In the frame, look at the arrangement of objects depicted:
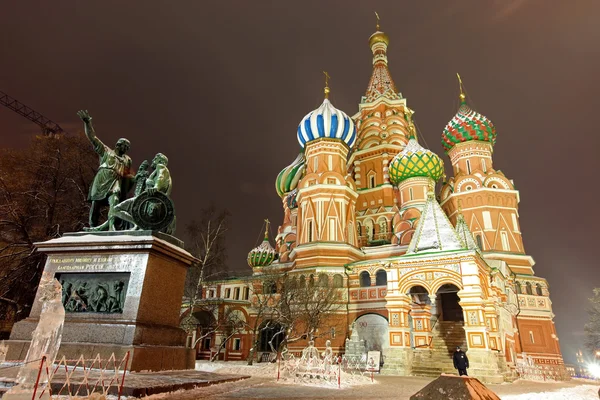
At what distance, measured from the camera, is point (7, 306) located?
1351 cm

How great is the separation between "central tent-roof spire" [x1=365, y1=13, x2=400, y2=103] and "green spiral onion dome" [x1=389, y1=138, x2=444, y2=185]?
37.4ft

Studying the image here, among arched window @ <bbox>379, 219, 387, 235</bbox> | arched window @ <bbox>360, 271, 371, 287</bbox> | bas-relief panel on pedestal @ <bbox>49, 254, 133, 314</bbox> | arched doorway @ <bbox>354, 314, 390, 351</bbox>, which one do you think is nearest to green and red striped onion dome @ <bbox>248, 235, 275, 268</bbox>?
arched window @ <bbox>379, 219, 387, 235</bbox>

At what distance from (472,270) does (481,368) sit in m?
3.83

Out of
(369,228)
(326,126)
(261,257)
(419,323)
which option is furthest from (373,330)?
(326,126)

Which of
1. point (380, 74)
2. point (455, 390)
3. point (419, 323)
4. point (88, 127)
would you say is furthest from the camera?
point (380, 74)

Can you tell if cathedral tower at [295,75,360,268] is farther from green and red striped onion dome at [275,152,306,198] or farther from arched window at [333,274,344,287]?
green and red striped onion dome at [275,152,306,198]

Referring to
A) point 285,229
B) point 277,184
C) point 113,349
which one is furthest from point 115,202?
point 277,184

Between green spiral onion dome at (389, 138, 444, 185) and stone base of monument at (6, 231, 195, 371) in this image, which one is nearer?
stone base of monument at (6, 231, 195, 371)

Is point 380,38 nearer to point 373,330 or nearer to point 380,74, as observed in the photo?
point 380,74

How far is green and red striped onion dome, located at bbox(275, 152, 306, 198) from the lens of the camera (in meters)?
40.3

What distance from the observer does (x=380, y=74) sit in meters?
42.5

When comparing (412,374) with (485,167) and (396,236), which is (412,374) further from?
(485,167)

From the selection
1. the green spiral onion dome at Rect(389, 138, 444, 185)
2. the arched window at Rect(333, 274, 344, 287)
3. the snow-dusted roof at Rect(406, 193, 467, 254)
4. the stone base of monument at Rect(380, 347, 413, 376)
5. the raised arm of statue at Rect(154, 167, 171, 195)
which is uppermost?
the green spiral onion dome at Rect(389, 138, 444, 185)

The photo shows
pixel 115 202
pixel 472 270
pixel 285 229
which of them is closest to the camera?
pixel 115 202
